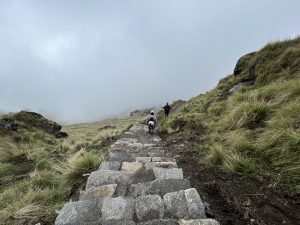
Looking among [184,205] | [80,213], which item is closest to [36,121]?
[80,213]

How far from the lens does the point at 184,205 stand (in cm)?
379

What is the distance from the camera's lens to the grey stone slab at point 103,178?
495cm

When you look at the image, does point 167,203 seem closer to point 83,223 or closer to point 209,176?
point 83,223

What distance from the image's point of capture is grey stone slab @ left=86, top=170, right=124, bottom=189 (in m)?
4.95

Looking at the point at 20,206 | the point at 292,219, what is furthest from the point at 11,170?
the point at 292,219

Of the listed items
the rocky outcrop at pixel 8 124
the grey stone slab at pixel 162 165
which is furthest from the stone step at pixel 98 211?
the rocky outcrop at pixel 8 124

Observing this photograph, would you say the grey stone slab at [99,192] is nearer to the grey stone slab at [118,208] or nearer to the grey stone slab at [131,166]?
the grey stone slab at [118,208]

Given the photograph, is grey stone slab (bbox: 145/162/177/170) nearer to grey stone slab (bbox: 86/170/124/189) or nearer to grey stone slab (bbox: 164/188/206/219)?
grey stone slab (bbox: 86/170/124/189)

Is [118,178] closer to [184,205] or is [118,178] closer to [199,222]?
[184,205]

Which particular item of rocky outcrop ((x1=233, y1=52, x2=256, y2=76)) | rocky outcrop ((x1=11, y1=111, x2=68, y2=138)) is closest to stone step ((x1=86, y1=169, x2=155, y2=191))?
rocky outcrop ((x1=233, y1=52, x2=256, y2=76))

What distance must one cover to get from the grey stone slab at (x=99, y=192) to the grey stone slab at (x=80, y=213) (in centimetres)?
33

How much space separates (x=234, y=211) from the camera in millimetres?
3941

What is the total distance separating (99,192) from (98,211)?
64 centimetres

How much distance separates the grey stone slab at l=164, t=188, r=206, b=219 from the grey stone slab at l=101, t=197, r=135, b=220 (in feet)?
1.46
